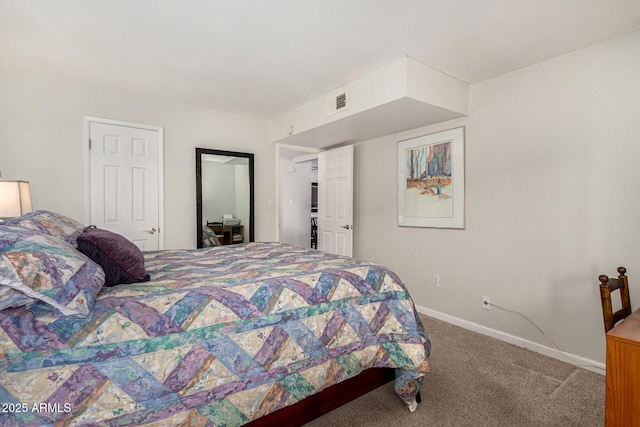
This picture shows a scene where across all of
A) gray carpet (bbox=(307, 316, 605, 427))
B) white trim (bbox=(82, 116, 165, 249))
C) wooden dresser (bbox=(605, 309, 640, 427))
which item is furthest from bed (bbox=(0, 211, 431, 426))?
white trim (bbox=(82, 116, 165, 249))

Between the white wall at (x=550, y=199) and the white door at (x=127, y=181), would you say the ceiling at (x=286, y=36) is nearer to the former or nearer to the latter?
the white wall at (x=550, y=199)

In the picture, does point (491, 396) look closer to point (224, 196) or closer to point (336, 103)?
point (336, 103)

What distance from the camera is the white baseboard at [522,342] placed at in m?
2.38

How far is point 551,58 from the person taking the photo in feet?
8.52

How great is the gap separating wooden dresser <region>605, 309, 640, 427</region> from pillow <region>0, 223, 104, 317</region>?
1.79 meters

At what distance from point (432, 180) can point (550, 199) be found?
1104 millimetres

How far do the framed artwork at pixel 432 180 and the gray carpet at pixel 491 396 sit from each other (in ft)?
4.23

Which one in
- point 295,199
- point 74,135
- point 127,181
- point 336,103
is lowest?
point 295,199

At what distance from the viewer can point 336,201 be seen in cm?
454

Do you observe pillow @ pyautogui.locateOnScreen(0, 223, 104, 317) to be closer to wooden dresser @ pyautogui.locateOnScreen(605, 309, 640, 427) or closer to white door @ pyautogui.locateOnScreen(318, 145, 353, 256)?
wooden dresser @ pyautogui.locateOnScreen(605, 309, 640, 427)

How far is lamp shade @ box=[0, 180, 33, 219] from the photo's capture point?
2275 mm

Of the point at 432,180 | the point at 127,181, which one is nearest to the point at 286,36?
the point at 432,180

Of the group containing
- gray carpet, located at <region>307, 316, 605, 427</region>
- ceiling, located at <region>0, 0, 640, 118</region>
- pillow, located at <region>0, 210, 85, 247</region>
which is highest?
ceiling, located at <region>0, 0, 640, 118</region>

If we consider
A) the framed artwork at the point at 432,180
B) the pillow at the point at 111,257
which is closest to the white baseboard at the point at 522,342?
the framed artwork at the point at 432,180
